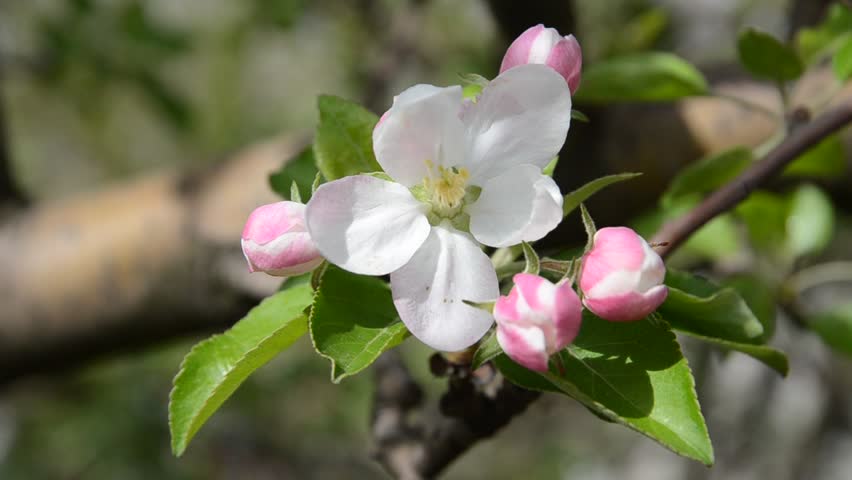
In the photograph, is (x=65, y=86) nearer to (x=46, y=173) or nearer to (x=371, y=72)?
(x=371, y=72)

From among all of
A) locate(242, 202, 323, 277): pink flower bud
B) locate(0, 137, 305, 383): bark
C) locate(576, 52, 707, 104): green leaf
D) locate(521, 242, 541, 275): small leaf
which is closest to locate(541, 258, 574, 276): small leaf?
locate(521, 242, 541, 275): small leaf

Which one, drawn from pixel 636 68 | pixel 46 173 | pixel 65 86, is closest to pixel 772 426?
pixel 636 68

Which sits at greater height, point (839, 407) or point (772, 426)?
point (772, 426)

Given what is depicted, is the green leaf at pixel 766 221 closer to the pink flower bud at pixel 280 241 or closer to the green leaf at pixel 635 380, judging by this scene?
the green leaf at pixel 635 380

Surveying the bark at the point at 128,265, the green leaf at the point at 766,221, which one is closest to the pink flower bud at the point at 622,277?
the green leaf at the point at 766,221

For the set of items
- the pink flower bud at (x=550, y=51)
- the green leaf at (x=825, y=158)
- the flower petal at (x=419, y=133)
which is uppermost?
the pink flower bud at (x=550, y=51)

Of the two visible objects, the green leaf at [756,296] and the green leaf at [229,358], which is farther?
the green leaf at [756,296]

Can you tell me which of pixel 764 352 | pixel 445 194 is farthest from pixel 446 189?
pixel 764 352
